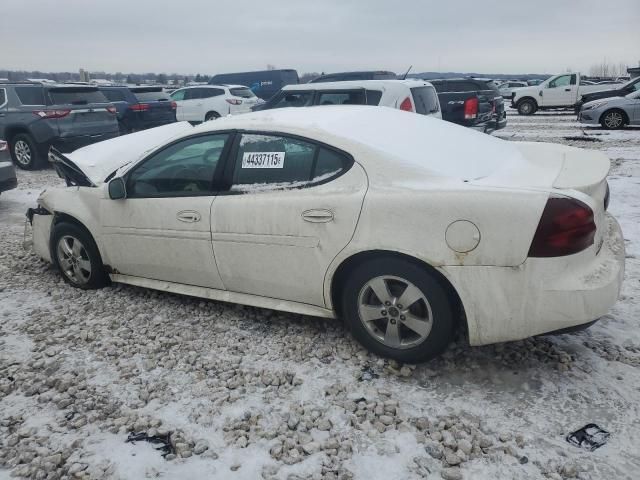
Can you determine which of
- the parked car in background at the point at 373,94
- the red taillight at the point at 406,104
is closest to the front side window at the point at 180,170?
the parked car in background at the point at 373,94

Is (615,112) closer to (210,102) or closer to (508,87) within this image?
(210,102)

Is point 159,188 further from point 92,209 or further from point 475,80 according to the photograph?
point 475,80

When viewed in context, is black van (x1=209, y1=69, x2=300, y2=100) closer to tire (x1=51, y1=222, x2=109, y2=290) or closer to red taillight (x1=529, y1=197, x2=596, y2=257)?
tire (x1=51, y1=222, x2=109, y2=290)

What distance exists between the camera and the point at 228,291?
12.1 feet

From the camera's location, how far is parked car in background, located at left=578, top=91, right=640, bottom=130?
578 inches

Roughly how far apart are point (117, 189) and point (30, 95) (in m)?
8.43

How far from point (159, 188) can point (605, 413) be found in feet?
10.5

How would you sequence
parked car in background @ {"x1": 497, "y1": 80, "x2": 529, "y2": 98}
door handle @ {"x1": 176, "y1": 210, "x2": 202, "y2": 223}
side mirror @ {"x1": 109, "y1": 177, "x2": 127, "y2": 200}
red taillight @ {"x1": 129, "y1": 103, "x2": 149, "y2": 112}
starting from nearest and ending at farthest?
door handle @ {"x1": 176, "y1": 210, "x2": 202, "y2": 223} < side mirror @ {"x1": 109, "y1": 177, "x2": 127, "y2": 200} < red taillight @ {"x1": 129, "y1": 103, "x2": 149, "y2": 112} < parked car in background @ {"x1": 497, "y1": 80, "x2": 529, "y2": 98}

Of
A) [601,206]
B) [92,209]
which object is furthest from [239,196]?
[601,206]

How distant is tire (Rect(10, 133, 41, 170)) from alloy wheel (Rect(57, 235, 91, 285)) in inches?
284

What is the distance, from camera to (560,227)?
8.48ft

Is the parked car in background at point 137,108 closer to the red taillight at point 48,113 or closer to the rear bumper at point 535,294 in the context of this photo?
the red taillight at point 48,113

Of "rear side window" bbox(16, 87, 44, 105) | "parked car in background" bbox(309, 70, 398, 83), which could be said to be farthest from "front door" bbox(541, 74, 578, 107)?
"rear side window" bbox(16, 87, 44, 105)

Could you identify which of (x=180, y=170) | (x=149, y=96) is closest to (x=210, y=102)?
(x=149, y=96)
